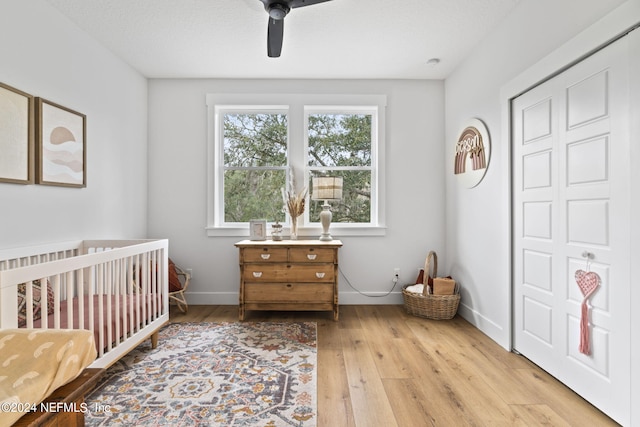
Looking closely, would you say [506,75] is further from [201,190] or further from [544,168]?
[201,190]

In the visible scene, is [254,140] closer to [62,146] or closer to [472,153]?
[62,146]

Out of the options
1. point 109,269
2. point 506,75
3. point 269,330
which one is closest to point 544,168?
point 506,75

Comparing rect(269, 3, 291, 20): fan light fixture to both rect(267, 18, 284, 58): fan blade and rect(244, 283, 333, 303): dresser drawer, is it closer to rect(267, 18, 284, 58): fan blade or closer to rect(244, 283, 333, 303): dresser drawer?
rect(267, 18, 284, 58): fan blade

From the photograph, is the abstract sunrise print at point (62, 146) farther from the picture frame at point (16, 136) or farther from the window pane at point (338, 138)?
the window pane at point (338, 138)

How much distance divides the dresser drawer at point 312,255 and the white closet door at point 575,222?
4.96 feet

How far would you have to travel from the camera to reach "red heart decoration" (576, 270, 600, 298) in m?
1.75

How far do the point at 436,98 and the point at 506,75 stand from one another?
45.3 inches

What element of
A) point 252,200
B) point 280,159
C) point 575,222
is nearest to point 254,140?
point 280,159

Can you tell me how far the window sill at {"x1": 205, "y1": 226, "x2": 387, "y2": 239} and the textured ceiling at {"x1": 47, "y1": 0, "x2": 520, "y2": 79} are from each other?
1648 millimetres

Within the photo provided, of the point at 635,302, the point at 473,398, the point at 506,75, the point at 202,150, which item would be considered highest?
the point at 506,75

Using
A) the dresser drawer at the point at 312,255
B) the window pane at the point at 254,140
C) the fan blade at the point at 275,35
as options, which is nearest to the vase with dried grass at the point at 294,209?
the dresser drawer at the point at 312,255

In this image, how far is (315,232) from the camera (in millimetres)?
3625

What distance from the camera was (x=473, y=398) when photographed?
184cm

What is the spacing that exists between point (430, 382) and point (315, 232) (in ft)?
6.41
